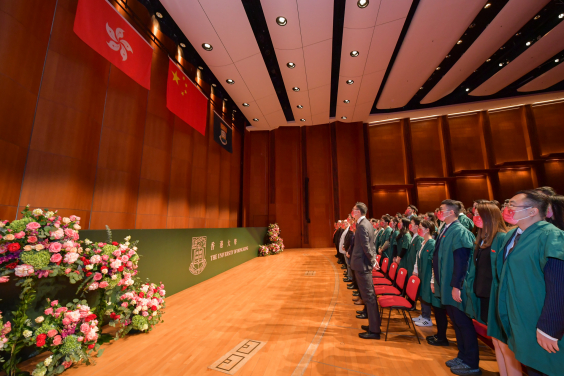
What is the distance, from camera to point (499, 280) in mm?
1927

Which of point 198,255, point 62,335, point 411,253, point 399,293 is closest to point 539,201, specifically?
point 399,293

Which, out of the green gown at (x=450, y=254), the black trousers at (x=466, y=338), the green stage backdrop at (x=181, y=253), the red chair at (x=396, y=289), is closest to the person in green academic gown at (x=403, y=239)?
the red chair at (x=396, y=289)

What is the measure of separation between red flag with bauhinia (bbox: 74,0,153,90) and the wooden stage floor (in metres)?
5.21

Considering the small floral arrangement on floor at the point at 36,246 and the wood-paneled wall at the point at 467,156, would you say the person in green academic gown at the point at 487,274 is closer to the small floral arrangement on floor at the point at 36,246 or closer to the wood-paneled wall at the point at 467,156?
the small floral arrangement on floor at the point at 36,246

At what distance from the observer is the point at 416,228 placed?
12.3 ft

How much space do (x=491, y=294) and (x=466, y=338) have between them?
2.18 feet

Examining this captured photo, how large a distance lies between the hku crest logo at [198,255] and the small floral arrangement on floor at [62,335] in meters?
3.18

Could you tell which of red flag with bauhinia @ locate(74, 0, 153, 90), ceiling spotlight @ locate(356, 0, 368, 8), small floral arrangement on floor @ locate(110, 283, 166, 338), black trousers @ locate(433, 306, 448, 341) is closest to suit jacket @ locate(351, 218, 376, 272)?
black trousers @ locate(433, 306, 448, 341)

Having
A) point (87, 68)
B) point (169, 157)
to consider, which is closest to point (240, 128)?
point (169, 157)

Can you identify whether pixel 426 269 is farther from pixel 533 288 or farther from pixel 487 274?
pixel 533 288

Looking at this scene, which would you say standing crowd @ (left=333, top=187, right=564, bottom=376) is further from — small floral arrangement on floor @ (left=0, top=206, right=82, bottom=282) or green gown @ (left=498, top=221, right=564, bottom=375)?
small floral arrangement on floor @ (left=0, top=206, right=82, bottom=282)

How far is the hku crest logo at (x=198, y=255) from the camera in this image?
5.82 meters

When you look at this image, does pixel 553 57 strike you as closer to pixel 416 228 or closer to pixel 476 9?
pixel 476 9

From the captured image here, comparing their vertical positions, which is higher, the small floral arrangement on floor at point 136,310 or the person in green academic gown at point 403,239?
the person in green academic gown at point 403,239
